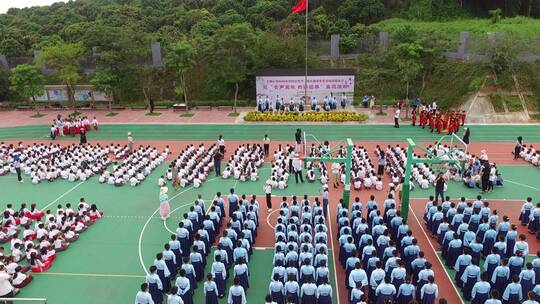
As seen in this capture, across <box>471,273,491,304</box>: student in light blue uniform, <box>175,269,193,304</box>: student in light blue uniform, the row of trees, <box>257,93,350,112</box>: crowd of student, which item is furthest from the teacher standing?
the row of trees

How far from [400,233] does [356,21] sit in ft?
115

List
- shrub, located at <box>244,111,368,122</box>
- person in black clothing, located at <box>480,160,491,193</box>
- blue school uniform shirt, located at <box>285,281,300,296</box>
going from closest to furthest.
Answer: blue school uniform shirt, located at <box>285,281,300,296</box>
person in black clothing, located at <box>480,160,491,193</box>
shrub, located at <box>244,111,368,122</box>

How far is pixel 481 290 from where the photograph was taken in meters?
9.86

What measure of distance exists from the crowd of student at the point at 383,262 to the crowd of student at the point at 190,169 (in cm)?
725

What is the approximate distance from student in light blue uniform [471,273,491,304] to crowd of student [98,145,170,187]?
43.5 ft

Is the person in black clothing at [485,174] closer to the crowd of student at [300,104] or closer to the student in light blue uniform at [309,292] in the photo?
the student in light blue uniform at [309,292]

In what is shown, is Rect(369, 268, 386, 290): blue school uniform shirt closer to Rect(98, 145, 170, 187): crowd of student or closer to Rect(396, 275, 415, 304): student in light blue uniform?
Rect(396, 275, 415, 304): student in light blue uniform

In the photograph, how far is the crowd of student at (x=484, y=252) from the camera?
9.96m

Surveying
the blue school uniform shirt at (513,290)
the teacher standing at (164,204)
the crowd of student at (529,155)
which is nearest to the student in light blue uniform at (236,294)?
the blue school uniform shirt at (513,290)

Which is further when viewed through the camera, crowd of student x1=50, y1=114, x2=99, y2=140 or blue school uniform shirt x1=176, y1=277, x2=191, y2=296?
crowd of student x1=50, y1=114, x2=99, y2=140

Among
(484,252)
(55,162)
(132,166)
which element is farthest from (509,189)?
(55,162)

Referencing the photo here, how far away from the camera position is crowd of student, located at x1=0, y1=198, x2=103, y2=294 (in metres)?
11.9

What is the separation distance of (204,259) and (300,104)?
18.9 meters

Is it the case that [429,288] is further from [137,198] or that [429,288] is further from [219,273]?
[137,198]
